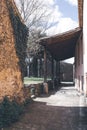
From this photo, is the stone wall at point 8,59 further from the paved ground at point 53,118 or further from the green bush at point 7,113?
the paved ground at point 53,118

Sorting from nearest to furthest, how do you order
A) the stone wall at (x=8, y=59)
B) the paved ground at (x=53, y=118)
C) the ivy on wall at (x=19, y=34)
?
1. the paved ground at (x=53, y=118)
2. the stone wall at (x=8, y=59)
3. the ivy on wall at (x=19, y=34)

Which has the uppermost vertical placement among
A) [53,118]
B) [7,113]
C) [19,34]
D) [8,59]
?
[19,34]

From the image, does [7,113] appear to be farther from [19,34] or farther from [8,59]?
[19,34]

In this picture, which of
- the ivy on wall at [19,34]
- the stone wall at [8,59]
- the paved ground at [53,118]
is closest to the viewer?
the paved ground at [53,118]

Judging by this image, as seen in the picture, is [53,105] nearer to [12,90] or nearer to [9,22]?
[12,90]

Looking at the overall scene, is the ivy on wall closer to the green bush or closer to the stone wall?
the stone wall

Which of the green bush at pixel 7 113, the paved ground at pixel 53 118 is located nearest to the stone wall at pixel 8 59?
the green bush at pixel 7 113

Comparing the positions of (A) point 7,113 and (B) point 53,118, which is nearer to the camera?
(A) point 7,113

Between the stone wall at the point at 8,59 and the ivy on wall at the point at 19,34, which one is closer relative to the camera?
the stone wall at the point at 8,59

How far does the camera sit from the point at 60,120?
11.4 meters

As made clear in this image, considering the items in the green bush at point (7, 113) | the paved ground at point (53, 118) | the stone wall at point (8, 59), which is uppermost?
the stone wall at point (8, 59)

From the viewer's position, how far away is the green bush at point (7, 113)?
10.4 meters

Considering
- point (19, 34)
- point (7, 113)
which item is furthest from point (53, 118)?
point (19, 34)

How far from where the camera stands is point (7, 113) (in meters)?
10.6
